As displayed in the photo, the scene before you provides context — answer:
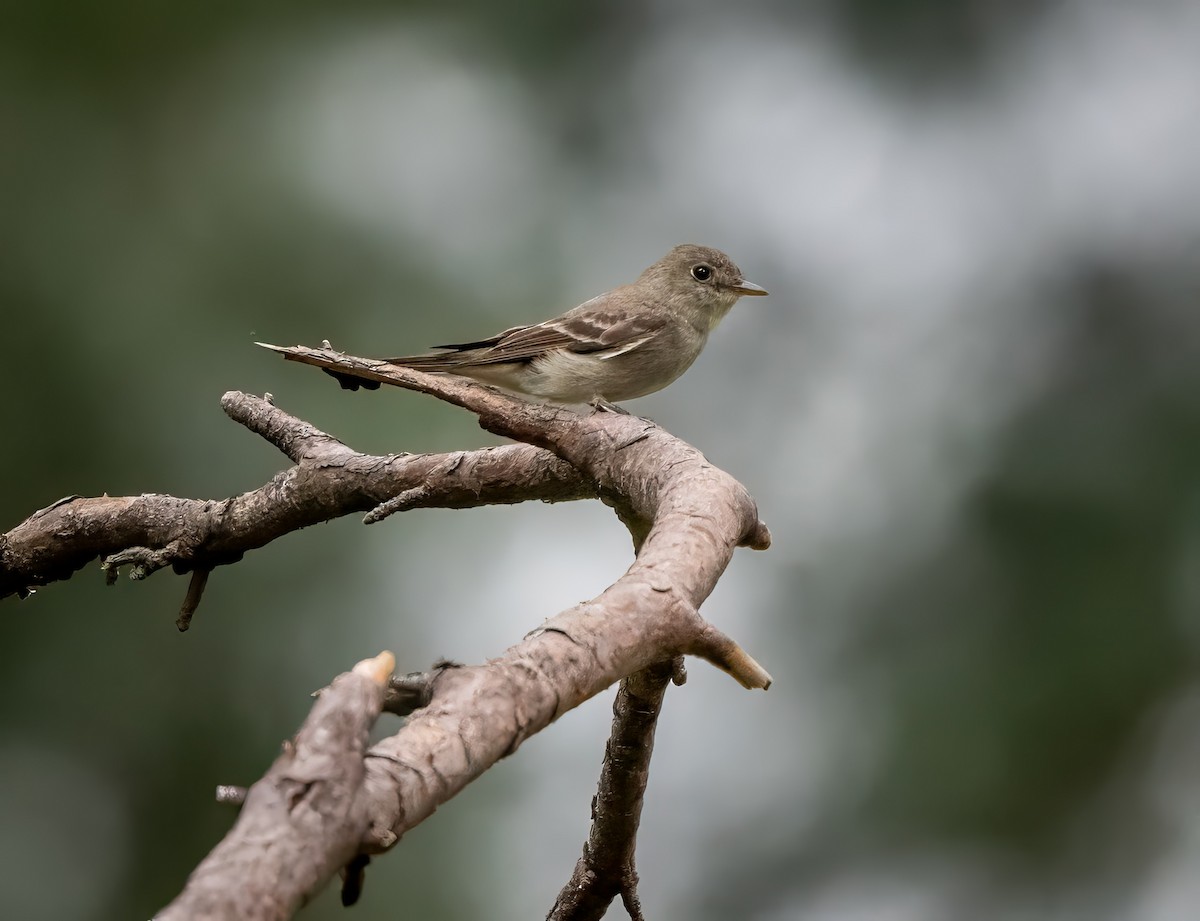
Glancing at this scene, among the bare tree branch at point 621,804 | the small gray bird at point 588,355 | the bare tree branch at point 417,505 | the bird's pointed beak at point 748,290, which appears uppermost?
the bird's pointed beak at point 748,290

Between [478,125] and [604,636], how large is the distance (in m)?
3.10

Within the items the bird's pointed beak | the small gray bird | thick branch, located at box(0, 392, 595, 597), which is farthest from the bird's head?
thick branch, located at box(0, 392, 595, 597)

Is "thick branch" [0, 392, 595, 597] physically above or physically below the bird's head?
below

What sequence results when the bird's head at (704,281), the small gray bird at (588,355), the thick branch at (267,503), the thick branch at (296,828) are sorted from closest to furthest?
the thick branch at (296,828) → the thick branch at (267,503) → the small gray bird at (588,355) → the bird's head at (704,281)

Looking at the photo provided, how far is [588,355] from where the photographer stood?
3.09 m

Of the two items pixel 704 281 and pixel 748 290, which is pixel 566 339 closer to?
pixel 704 281

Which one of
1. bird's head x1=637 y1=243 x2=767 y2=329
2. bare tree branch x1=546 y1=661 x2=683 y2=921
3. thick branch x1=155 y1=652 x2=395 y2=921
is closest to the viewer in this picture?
thick branch x1=155 y1=652 x2=395 y2=921

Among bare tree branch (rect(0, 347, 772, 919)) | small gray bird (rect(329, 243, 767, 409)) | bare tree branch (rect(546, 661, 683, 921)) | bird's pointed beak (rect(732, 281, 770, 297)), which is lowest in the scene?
bare tree branch (rect(546, 661, 683, 921))

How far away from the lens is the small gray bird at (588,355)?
3061 millimetres

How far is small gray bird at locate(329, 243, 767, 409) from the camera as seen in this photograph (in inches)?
120

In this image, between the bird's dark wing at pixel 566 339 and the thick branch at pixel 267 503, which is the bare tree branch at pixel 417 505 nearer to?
the thick branch at pixel 267 503

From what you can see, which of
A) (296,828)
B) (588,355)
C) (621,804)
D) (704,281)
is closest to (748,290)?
(704,281)

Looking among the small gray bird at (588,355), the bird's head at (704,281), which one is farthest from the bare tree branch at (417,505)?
the bird's head at (704,281)

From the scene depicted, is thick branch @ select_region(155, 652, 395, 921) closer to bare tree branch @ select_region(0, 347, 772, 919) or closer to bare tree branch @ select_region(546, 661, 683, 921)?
bare tree branch @ select_region(0, 347, 772, 919)
